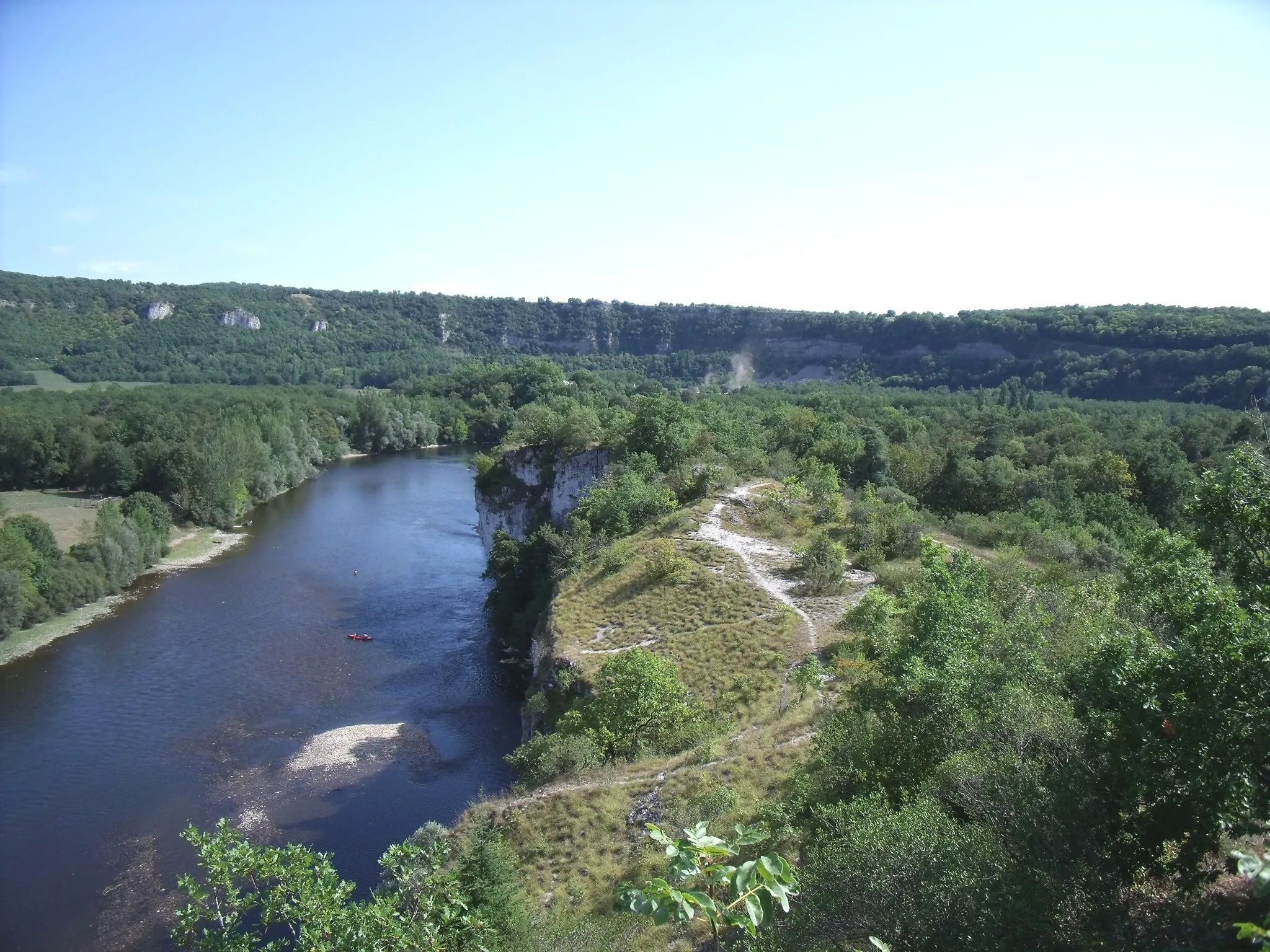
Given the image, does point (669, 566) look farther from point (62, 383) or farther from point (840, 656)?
point (62, 383)

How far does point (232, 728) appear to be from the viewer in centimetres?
2703

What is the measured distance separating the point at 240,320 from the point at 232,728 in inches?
5045

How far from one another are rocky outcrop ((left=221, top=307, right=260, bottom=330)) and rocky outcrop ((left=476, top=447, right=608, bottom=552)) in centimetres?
10799

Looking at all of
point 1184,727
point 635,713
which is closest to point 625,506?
point 635,713

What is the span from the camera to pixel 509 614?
33.3 metres

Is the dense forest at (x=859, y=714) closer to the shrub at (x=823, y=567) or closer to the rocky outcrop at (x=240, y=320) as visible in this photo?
the shrub at (x=823, y=567)

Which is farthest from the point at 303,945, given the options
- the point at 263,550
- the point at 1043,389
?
the point at 1043,389

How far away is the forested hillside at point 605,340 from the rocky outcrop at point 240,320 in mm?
459

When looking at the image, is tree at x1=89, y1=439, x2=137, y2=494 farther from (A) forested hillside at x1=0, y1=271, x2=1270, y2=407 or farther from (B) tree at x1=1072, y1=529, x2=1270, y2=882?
(B) tree at x1=1072, y1=529, x2=1270, y2=882

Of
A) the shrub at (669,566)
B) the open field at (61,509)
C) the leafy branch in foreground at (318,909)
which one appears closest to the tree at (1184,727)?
the leafy branch in foreground at (318,909)

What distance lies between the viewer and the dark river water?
2012 centimetres

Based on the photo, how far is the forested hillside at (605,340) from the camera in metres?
64.8

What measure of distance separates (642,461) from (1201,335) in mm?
50391

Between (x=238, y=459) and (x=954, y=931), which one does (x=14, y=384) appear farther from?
(x=954, y=931)
